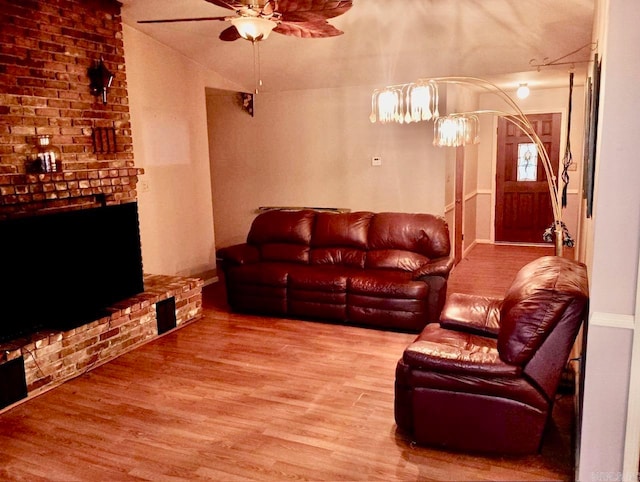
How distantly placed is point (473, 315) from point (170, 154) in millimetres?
3651

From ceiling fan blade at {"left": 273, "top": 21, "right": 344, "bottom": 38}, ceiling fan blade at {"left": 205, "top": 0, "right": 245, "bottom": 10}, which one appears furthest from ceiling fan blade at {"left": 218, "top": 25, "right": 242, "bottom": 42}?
ceiling fan blade at {"left": 205, "top": 0, "right": 245, "bottom": 10}

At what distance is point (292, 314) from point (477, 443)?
2552 mm

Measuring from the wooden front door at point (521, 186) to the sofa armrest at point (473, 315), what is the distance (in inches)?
207

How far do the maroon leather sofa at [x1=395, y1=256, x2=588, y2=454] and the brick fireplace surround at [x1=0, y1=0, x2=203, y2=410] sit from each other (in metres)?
2.36

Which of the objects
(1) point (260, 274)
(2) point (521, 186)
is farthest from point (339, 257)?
(2) point (521, 186)

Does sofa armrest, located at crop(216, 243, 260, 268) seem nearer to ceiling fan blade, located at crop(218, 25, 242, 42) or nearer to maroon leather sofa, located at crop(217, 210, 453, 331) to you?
maroon leather sofa, located at crop(217, 210, 453, 331)

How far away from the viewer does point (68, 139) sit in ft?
13.3

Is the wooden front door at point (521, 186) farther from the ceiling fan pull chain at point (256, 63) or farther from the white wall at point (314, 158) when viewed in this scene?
the ceiling fan pull chain at point (256, 63)

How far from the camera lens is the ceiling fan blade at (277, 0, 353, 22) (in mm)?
2787

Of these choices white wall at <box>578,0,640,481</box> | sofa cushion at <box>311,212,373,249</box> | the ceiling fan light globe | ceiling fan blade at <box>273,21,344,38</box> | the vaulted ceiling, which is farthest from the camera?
sofa cushion at <box>311,212,373,249</box>

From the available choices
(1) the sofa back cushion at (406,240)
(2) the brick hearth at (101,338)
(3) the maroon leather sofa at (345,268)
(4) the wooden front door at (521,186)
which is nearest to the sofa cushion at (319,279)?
(3) the maroon leather sofa at (345,268)

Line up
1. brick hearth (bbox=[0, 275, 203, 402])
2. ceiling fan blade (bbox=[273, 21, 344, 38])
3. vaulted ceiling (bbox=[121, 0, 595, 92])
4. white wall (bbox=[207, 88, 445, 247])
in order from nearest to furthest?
1. ceiling fan blade (bbox=[273, 21, 344, 38])
2. brick hearth (bbox=[0, 275, 203, 402])
3. vaulted ceiling (bbox=[121, 0, 595, 92])
4. white wall (bbox=[207, 88, 445, 247])

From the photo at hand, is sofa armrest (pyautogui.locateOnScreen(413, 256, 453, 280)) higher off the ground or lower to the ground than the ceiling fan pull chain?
lower

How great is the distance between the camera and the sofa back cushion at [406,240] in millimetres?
4781
